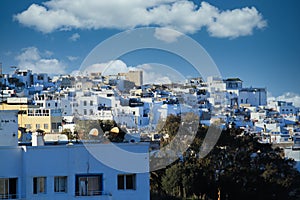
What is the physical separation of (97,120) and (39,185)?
16.2 m

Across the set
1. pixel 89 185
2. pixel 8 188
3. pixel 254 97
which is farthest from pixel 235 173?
pixel 254 97

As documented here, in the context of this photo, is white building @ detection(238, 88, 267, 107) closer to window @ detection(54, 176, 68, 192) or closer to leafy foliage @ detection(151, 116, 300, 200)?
leafy foliage @ detection(151, 116, 300, 200)

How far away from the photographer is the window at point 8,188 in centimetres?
858

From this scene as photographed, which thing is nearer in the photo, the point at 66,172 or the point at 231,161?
the point at 66,172

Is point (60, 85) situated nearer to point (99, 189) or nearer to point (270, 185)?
point (270, 185)

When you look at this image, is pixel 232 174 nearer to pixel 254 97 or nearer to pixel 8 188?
pixel 8 188

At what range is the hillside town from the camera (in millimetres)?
8695

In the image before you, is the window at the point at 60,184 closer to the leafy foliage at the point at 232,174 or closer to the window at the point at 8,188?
the window at the point at 8,188

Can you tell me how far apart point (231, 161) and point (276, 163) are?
1.26 metres

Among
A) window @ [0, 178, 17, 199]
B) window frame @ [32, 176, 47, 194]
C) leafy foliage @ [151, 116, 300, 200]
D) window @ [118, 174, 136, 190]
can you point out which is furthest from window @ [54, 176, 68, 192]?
leafy foliage @ [151, 116, 300, 200]

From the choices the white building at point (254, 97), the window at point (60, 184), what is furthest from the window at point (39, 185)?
the white building at point (254, 97)

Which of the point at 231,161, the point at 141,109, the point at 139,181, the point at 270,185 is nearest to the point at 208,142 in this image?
the point at 231,161

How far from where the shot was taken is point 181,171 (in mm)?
15141

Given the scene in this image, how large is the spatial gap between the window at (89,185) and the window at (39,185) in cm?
44
